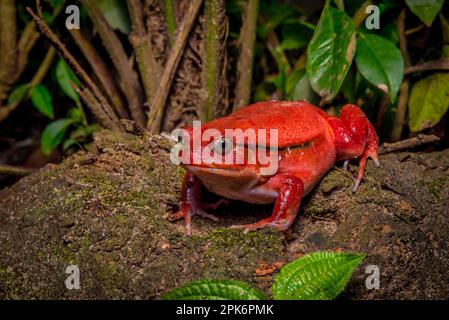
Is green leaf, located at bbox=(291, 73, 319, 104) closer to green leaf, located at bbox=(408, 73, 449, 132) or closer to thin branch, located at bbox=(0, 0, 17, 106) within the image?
green leaf, located at bbox=(408, 73, 449, 132)

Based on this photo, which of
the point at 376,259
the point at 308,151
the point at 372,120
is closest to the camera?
the point at 376,259

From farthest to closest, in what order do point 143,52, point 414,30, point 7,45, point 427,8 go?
point 7,45 → point 414,30 → point 143,52 → point 427,8

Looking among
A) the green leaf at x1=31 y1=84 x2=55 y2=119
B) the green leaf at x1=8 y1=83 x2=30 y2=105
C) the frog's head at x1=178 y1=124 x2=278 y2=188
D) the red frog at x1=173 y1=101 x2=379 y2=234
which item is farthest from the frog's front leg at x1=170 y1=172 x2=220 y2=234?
the green leaf at x1=8 y1=83 x2=30 y2=105

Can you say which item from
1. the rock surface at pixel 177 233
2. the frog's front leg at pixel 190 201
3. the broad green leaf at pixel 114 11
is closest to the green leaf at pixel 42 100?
the broad green leaf at pixel 114 11

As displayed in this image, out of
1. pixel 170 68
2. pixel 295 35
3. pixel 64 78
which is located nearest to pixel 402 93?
pixel 295 35

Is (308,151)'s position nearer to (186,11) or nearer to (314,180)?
(314,180)

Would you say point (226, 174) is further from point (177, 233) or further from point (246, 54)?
point (246, 54)

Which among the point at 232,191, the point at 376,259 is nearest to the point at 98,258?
the point at 232,191
